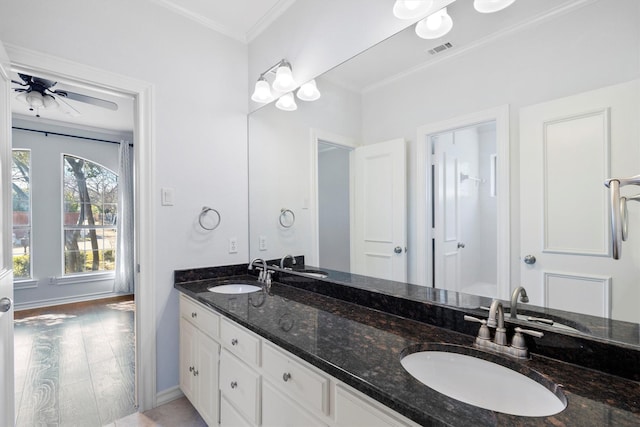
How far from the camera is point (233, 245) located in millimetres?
2396

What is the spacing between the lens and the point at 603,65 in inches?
34.0

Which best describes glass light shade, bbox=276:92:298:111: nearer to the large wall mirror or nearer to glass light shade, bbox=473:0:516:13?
the large wall mirror

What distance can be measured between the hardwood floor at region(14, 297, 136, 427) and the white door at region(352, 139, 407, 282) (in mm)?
1860

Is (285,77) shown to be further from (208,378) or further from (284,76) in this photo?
(208,378)

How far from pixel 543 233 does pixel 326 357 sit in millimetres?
800

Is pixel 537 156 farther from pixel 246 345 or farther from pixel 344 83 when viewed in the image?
pixel 246 345

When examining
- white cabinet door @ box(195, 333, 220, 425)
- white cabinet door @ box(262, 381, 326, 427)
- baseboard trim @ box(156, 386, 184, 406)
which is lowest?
baseboard trim @ box(156, 386, 184, 406)

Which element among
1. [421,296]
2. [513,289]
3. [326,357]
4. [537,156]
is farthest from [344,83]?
[326,357]

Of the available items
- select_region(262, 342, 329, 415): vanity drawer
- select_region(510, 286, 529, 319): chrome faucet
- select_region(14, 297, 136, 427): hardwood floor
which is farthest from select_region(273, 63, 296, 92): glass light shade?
select_region(14, 297, 136, 427): hardwood floor

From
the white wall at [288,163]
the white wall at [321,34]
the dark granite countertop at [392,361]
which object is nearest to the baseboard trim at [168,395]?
the dark granite countertop at [392,361]

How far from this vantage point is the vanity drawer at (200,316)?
1641 millimetres

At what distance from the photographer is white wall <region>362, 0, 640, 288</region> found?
857mm

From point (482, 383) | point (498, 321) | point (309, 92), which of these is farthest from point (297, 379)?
point (309, 92)

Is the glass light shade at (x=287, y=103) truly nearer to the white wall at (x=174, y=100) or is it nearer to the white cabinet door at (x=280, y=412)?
the white wall at (x=174, y=100)
